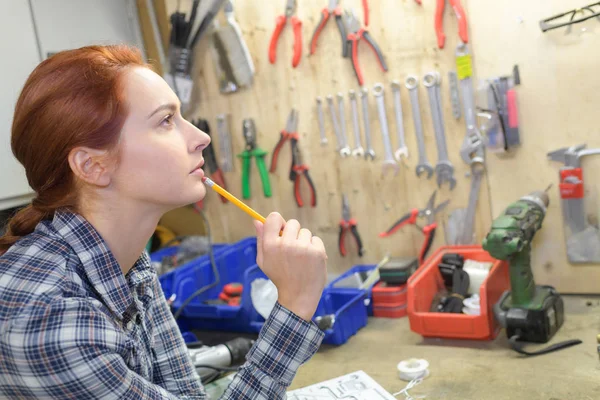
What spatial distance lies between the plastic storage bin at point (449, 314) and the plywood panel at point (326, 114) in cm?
19

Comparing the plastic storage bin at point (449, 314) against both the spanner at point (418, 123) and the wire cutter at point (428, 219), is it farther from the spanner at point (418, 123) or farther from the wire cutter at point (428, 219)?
the spanner at point (418, 123)

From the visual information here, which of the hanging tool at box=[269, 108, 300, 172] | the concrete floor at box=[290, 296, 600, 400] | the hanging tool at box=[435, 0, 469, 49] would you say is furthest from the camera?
the hanging tool at box=[269, 108, 300, 172]

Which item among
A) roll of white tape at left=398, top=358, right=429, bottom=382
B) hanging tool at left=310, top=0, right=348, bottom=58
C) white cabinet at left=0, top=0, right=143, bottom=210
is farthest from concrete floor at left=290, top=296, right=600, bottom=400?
white cabinet at left=0, top=0, right=143, bottom=210

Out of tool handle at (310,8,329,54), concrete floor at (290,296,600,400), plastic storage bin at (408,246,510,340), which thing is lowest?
concrete floor at (290,296,600,400)

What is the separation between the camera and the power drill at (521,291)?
138 cm

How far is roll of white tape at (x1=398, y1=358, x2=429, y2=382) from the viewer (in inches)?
51.6

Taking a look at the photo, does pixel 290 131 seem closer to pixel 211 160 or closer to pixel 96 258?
pixel 211 160

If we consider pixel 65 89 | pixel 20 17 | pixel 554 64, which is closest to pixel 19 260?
pixel 65 89

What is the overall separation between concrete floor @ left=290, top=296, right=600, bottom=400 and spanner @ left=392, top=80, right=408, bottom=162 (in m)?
0.50

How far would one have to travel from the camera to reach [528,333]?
4.57 ft

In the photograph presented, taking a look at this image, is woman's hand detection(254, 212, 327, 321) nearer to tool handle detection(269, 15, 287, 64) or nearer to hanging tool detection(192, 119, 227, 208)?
tool handle detection(269, 15, 287, 64)

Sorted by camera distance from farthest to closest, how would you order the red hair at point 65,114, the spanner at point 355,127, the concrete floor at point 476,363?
the spanner at point 355,127 → the concrete floor at point 476,363 → the red hair at point 65,114

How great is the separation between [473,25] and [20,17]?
1332mm

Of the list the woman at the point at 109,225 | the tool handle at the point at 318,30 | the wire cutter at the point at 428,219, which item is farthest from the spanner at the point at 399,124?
the woman at the point at 109,225
